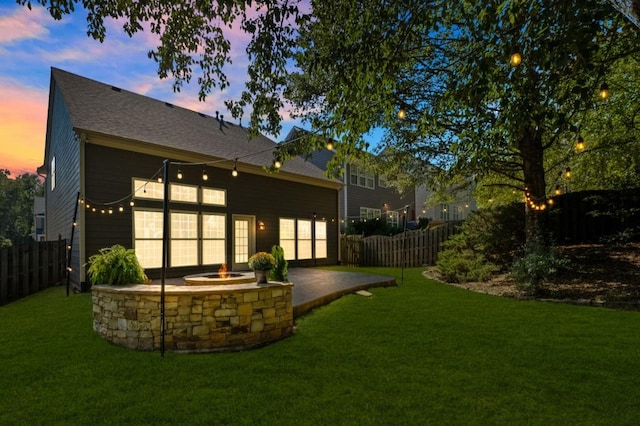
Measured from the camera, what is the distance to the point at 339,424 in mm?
3006

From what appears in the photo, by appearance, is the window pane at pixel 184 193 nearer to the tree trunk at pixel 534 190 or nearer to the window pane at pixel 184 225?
the window pane at pixel 184 225

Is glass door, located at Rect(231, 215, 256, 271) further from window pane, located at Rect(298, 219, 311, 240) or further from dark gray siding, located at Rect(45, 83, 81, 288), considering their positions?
dark gray siding, located at Rect(45, 83, 81, 288)

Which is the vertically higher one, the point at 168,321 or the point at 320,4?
the point at 320,4

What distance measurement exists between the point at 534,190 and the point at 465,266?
2.88 m

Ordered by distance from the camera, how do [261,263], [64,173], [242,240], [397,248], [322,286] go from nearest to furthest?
1. [261,263]
2. [322,286]
3. [64,173]
4. [242,240]
5. [397,248]

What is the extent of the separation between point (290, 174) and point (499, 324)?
1016cm

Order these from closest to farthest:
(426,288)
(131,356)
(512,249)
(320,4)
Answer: (131,356), (320,4), (426,288), (512,249)

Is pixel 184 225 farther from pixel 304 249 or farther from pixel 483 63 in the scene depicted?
pixel 483 63

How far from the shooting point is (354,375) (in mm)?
3986

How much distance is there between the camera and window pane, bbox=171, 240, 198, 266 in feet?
35.5

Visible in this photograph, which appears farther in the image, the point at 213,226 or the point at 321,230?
the point at 321,230

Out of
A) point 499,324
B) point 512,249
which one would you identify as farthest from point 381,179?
point 499,324

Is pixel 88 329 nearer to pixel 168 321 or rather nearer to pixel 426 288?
pixel 168 321

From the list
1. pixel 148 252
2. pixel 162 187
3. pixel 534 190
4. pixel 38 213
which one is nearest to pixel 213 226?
pixel 162 187
